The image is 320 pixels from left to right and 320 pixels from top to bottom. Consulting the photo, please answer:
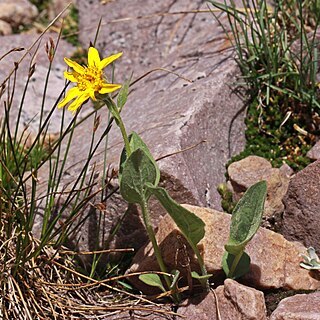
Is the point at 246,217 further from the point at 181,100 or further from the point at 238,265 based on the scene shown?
the point at 181,100

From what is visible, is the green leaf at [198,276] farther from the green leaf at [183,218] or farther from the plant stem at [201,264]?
the green leaf at [183,218]

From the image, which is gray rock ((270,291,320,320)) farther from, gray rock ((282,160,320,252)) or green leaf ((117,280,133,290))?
green leaf ((117,280,133,290))

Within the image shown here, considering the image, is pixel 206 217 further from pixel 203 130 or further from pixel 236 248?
pixel 203 130

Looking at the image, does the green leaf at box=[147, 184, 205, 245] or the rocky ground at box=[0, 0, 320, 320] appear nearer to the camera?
the green leaf at box=[147, 184, 205, 245]

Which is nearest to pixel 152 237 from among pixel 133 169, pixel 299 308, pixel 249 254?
pixel 133 169

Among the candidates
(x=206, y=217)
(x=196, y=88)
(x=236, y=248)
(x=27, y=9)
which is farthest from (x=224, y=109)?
(x=27, y=9)

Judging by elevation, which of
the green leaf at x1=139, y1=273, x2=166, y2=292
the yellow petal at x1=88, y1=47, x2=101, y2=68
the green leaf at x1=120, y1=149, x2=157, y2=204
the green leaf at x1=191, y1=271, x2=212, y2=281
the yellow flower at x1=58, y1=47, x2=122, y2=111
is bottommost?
the green leaf at x1=139, y1=273, x2=166, y2=292

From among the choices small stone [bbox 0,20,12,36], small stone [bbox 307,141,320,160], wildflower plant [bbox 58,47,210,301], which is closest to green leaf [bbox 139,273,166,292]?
wildflower plant [bbox 58,47,210,301]
